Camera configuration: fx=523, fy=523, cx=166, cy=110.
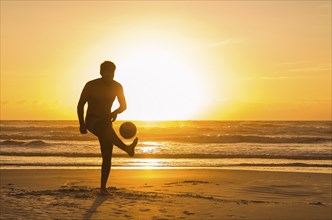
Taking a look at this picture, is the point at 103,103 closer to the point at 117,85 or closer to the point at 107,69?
the point at 117,85

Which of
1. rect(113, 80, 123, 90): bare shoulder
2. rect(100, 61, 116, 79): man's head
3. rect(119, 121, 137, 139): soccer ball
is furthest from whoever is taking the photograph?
rect(119, 121, 137, 139): soccer ball

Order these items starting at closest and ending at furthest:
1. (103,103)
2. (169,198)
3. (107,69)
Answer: (107,69) → (103,103) → (169,198)

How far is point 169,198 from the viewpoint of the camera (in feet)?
28.9

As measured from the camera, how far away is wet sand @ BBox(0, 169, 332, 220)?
24.0 feet

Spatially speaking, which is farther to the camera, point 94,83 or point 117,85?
point 117,85

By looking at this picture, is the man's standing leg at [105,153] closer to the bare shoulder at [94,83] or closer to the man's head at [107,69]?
the bare shoulder at [94,83]

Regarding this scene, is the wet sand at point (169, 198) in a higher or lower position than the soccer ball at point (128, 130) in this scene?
lower

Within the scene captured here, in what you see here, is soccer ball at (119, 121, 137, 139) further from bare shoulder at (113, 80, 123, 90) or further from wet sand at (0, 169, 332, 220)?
wet sand at (0, 169, 332, 220)

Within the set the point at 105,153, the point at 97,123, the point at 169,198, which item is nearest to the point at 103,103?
the point at 97,123

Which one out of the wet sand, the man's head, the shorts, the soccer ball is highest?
the man's head

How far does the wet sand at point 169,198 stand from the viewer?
7.31m

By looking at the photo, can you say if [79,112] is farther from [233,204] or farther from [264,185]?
[264,185]

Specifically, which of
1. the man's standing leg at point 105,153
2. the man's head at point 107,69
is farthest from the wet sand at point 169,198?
the man's head at point 107,69

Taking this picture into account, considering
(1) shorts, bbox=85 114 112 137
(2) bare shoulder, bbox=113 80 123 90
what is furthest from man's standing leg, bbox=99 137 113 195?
(2) bare shoulder, bbox=113 80 123 90
